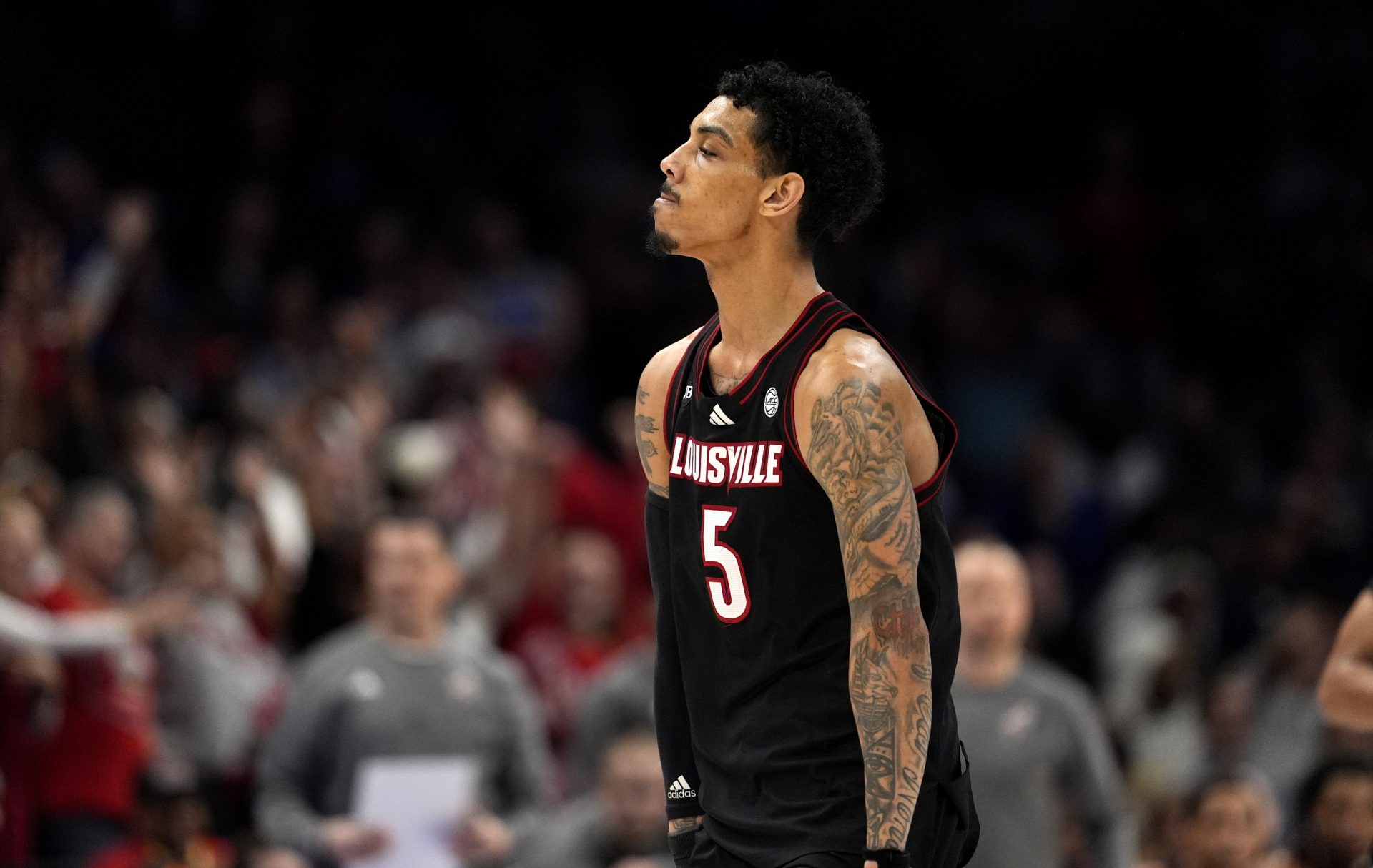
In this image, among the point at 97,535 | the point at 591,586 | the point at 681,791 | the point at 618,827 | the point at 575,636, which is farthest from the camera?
the point at 575,636

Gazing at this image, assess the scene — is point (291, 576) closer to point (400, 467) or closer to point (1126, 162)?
point (400, 467)

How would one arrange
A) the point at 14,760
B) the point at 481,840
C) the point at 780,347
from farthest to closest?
the point at 14,760, the point at 481,840, the point at 780,347

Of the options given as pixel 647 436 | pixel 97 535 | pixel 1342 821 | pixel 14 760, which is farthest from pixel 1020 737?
pixel 97 535

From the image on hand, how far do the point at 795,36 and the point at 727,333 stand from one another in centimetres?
1023

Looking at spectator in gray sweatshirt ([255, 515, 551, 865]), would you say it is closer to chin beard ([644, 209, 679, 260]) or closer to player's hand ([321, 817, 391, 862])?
player's hand ([321, 817, 391, 862])

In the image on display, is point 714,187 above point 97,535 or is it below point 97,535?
above

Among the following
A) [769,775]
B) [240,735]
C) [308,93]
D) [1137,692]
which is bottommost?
[1137,692]

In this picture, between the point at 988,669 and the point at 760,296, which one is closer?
the point at 760,296

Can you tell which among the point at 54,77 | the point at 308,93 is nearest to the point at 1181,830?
the point at 308,93

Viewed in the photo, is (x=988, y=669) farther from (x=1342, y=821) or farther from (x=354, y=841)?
(x=354, y=841)

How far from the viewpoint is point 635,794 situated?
A: 7219 millimetres

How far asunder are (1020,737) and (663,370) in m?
3.26

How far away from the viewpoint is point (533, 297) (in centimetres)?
1118

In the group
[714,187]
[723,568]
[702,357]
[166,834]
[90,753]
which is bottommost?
[166,834]
